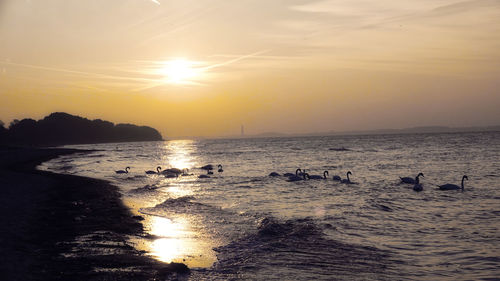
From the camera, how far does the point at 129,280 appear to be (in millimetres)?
8594

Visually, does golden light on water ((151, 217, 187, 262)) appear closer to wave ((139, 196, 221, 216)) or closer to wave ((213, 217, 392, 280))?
wave ((213, 217, 392, 280))

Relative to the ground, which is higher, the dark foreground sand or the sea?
the dark foreground sand

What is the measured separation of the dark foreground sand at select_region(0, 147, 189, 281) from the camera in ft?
29.4

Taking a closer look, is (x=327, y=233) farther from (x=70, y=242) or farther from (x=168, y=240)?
(x=70, y=242)

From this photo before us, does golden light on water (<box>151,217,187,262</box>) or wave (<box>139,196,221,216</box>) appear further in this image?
wave (<box>139,196,221,216</box>)

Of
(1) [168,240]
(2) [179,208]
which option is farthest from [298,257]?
(2) [179,208]

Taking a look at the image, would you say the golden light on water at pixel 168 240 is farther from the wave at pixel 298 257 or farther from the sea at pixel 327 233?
the wave at pixel 298 257

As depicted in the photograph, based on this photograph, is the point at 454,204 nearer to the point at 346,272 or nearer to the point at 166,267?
the point at 346,272

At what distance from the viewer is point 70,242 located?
11789 mm

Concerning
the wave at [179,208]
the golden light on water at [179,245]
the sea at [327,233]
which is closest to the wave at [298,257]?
the sea at [327,233]

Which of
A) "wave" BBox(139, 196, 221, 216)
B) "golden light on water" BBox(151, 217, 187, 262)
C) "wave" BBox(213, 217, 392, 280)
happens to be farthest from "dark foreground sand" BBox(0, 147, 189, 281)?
"wave" BBox(213, 217, 392, 280)

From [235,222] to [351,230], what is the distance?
4.63 meters

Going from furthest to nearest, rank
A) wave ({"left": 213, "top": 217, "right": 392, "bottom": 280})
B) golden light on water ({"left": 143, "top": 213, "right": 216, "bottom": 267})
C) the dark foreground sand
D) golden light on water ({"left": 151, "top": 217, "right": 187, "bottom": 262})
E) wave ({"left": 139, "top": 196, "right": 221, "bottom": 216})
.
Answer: wave ({"left": 139, "top": 196, "right": 221, "bottom": 216}) → golden light on water ({"left": 151, "top": 217, "right": 187, "bottom": 262}) → golden light on water ({"left": 143, "top": 213, "right": 216, "bottom": 267}) → wave ({"left": 213, "top": 217, "right": 392, "bottom": 280}) → the dark foreground sand

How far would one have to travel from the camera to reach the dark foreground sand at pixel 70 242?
8969 millimetres
